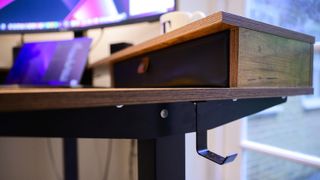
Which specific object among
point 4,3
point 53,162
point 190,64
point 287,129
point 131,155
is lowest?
point 53,162

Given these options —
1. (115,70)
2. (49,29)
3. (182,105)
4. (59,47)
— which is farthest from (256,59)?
(49,29)

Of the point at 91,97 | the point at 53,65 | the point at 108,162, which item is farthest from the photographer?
the point at 108,162

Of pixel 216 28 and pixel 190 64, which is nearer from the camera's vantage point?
pixel 216 28

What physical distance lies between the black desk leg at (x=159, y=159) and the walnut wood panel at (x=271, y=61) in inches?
7.3

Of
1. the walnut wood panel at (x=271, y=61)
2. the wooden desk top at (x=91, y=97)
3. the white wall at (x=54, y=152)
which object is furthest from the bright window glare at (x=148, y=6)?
the wooden desk top at (x=91, y=97)

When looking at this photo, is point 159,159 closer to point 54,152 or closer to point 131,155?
point 131,155

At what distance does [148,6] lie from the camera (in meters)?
1.04

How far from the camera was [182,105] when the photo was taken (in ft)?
1.41

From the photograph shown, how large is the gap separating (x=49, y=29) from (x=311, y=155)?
1416 mm

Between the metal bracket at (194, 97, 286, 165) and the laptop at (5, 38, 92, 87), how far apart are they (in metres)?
0.91

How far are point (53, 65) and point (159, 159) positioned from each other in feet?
3.36

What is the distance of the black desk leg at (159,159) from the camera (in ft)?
1.51

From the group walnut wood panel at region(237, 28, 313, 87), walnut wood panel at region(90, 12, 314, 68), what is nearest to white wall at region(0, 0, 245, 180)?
walnut wood panel at region(90, 12, 314, 68)

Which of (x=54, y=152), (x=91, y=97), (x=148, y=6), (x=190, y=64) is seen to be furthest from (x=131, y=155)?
(x=91, y=97)
